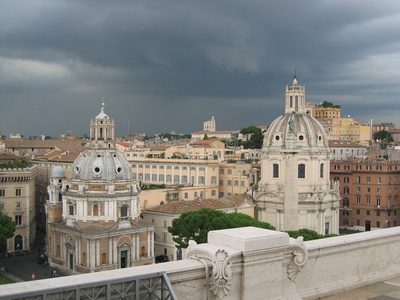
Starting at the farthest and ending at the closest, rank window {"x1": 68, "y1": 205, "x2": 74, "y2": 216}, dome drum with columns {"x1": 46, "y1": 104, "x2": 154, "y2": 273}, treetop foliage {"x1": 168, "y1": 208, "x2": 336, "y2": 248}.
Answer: window {"x1": 68, "y1": 205, "x2": 74, "y2": 216} < dome drum with columns {"x1": 46, "y1": 104, "x2": 154, "y2": 273} < treetop foliage {"x1": 168, "y1": 208, "x2": 336, "y2": 248}

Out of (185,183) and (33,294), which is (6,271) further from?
(33,294)

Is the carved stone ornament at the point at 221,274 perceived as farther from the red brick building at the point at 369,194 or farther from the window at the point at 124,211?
the red brick building at the point at 369,194

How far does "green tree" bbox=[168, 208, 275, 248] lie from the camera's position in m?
38.6

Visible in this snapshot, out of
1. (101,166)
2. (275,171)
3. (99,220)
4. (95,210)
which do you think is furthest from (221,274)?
(275,171)

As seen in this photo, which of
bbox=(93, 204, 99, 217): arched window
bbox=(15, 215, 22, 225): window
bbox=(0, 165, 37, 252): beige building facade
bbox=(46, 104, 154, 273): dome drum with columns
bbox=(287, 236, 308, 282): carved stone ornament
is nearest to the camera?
bbox=(287, 236, 308, 282): carved stone ornament

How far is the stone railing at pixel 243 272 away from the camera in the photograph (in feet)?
23.2

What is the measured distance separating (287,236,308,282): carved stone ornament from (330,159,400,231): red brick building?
5957 centimetres

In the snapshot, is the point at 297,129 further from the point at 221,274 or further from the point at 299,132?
the point at 221,274

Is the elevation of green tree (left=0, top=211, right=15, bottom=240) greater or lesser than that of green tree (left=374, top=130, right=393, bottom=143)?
lesser

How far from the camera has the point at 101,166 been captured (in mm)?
46500

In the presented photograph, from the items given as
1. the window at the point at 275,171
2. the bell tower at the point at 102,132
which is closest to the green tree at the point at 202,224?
the bell tower at the point at 102,132

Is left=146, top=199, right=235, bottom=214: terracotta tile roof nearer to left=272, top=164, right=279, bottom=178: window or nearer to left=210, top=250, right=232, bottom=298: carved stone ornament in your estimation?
left=272, top=164, right=279, bottom=178: window

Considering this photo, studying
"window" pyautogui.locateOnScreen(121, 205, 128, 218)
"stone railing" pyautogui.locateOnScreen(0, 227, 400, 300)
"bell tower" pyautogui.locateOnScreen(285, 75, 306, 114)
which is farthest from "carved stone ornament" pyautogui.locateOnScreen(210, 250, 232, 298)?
"bell tower" pyautogui.locateOnScreen(285, 75, 306, 114)

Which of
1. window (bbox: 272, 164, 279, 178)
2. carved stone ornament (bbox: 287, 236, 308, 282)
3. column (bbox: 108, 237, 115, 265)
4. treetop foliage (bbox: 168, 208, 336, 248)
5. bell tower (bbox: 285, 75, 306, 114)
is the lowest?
column (bbox: 108, 237, 115, 265)
